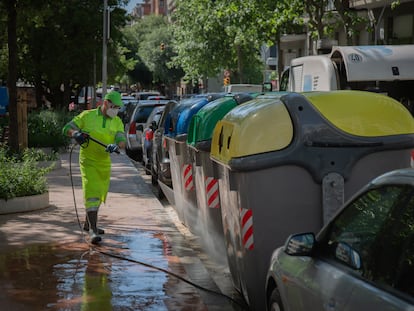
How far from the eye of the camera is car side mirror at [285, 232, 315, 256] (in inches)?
179

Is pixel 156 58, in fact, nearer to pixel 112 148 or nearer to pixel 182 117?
pixel 182 117

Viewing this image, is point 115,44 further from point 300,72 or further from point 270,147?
point 270,147

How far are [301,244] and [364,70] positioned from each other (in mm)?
12555

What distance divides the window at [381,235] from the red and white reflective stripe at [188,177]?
5669mm

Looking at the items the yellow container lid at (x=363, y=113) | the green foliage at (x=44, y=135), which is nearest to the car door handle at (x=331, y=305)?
the yellow container lid at (x=363, y=113)

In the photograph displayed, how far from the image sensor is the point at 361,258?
4.03m

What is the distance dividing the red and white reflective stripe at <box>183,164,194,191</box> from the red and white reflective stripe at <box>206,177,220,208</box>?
1.84m

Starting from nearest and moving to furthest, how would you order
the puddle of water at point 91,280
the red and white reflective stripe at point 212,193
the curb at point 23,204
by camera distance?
the puddle of water at point 91,280 < the red and white reflective stripe at point 212,193 < the curb at point 23,204

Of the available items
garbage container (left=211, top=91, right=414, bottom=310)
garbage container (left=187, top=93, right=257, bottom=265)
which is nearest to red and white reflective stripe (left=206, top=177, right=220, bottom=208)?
garbage container (left=187, top=93, right=257, bottom=265)

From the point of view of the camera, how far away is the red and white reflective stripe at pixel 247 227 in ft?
20.1

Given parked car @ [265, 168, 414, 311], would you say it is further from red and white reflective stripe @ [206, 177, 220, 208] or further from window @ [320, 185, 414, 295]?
red and white reflective stripe @ [206, 177, 220, 208]

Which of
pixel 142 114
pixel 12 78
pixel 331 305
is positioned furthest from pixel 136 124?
pixel 331 305

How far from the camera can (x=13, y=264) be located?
8359 mm

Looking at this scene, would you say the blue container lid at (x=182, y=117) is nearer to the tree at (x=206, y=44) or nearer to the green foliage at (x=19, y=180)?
the green foliage at (x=19, y=180)
